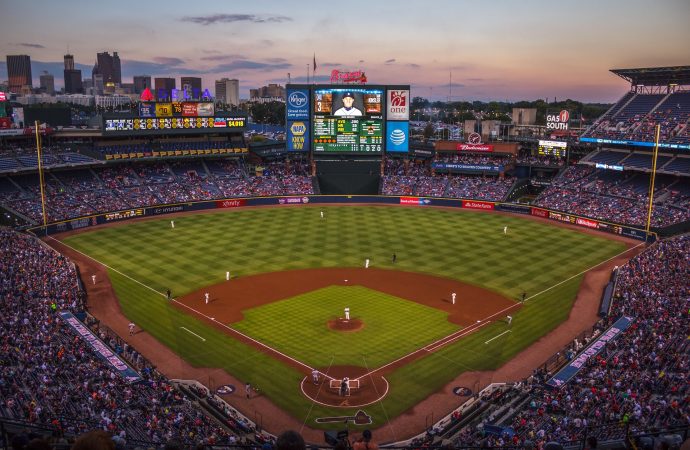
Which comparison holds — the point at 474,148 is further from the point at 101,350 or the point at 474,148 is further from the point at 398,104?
the point at 101,350

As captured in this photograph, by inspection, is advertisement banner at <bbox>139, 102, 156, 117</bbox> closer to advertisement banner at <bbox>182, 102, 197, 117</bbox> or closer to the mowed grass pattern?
advertisement banner at <bbox>182, 102, 197, 117</bbox>

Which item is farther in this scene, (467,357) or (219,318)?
(219,318)

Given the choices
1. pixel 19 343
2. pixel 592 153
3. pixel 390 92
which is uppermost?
pixel 390 92

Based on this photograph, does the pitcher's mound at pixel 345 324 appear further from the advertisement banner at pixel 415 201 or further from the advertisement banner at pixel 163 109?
the advertisement banner at pixel 163 109

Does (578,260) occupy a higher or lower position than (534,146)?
lower

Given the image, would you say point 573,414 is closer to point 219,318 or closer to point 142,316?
point 219,318

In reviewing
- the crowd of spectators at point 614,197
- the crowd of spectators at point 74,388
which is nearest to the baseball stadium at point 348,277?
the crowd of spectators at point 74,388

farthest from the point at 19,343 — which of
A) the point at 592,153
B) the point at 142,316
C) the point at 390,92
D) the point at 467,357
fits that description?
Answer: the point at 592,153
